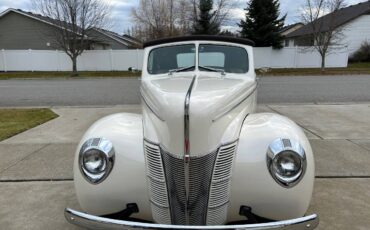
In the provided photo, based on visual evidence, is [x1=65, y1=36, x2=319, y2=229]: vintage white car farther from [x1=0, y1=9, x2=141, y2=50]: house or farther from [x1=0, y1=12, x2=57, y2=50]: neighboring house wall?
A: [x1=0, y1=12, x2=57, y2=50]: neighboring house wall

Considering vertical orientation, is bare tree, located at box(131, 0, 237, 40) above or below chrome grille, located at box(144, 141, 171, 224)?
above

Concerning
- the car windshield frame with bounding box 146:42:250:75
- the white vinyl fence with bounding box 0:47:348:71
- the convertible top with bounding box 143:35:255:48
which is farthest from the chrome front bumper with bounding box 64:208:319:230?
the white vinyl fence with bounding box 0:47:348:71

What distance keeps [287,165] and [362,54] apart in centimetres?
3784

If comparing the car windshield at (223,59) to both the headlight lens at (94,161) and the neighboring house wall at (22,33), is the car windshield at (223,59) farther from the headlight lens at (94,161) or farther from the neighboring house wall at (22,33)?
the neighboring house wall at (22,33)

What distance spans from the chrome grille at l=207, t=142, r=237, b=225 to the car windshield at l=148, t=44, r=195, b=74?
1.62 meters

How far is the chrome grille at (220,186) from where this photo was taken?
2490 mm

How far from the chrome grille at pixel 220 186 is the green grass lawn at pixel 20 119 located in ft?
17.8

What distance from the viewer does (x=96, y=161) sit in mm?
2658

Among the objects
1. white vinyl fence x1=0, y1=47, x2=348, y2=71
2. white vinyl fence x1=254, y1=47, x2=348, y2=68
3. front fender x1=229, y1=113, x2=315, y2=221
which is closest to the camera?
front fender x1=229, y1=113, x2=315, y2=221

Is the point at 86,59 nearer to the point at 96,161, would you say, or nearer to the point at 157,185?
the point at 96,161

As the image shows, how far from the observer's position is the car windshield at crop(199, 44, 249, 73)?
3965mm

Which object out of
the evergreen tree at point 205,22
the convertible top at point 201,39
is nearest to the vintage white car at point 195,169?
the convertible top at point 201,39

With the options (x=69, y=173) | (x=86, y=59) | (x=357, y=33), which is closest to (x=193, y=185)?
(x=69, y=173)

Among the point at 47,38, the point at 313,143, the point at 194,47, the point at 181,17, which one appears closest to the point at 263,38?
the point at 181,17
